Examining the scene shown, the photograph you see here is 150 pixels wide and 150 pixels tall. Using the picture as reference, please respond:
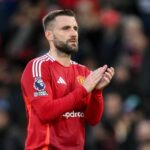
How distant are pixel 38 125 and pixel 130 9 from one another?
27.8ft

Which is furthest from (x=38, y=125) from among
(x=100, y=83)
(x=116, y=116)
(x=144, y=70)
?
(x=144, y=70)

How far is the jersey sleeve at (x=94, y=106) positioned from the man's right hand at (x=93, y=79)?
0.97 ft

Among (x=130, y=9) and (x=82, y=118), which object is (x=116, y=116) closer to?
(x=130, y=9)

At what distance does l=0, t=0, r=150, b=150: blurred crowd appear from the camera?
14002 millimetres

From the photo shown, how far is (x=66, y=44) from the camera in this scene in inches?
377

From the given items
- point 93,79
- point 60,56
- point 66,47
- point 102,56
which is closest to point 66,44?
point 66,47

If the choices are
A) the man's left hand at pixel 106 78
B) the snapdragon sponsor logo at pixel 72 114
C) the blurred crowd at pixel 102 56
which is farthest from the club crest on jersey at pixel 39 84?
the blurred crowd at pixel 102 56

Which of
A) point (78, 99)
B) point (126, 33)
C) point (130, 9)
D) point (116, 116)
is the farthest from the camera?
point (130, 9)

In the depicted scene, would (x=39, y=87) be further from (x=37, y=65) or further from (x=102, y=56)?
(x=102, y=56)

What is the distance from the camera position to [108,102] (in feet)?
48.9

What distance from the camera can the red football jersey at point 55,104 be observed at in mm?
9305

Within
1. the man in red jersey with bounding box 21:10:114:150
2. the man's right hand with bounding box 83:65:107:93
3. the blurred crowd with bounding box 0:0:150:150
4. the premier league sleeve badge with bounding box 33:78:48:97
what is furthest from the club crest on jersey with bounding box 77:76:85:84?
the blurred crowd with bounding box 0:0:150:150

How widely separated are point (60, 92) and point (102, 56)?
21.9ft

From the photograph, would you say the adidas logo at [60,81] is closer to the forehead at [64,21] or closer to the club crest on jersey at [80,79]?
the club crest on jersey at [80,79]
